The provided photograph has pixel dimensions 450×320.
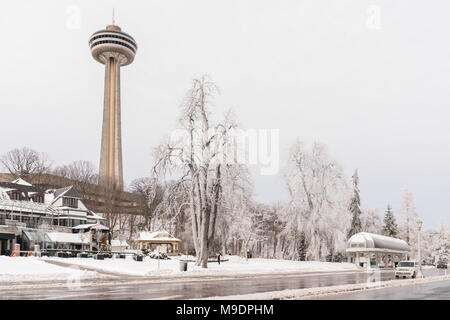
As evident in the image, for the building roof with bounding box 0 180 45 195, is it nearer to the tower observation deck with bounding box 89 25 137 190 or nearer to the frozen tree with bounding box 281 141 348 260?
the frozen tree with bounding box 281 141 348 260

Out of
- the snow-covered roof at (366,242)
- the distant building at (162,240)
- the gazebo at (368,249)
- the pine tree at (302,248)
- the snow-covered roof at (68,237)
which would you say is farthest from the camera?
the distant building at (162,240)

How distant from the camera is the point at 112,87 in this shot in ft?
552

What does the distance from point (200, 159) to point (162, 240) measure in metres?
37.0

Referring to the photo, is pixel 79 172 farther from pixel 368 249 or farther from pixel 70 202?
pixel 368 249

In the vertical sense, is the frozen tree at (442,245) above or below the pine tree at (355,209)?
below

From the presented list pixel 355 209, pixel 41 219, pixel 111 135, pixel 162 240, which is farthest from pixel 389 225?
pixel 111 135

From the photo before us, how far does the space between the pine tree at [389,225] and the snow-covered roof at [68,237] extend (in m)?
58.3

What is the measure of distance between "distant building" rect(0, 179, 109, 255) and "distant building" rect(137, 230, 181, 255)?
29.2 feet

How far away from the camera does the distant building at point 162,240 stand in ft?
261

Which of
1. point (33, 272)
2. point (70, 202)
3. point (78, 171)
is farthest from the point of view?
point (78, 171)

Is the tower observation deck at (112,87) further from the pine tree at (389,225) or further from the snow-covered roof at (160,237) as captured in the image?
the pine tree at (389,225)

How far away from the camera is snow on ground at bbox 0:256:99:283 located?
29.8 m

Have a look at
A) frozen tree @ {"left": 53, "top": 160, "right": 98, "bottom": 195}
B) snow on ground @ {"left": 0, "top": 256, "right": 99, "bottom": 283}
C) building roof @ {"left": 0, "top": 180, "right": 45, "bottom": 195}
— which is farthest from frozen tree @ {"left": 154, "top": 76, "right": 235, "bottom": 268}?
frozen tree @ {"left": 53, "top": 160, "right": 98, "bottom": 195}

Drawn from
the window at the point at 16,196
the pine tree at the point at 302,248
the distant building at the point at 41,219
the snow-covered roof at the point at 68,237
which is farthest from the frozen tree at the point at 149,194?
the pine tree at the point at 302,248
